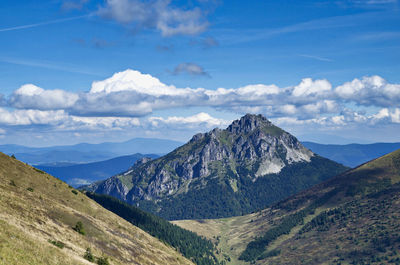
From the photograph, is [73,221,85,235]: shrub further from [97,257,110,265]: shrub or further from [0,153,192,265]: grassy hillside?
[97,257,110,265]: shrub

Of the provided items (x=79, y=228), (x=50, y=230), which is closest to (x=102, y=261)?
(x=50, y=230)

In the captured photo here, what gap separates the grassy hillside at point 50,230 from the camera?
4522 centimetres

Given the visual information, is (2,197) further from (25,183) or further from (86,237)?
(25,183)

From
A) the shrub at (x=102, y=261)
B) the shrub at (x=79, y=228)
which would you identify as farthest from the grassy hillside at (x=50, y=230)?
the shrub at (x=102, y=261)

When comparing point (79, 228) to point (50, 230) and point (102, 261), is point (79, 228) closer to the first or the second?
point (50, 230)

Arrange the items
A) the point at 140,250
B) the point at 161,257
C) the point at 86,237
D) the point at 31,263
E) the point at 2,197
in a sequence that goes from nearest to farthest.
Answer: the point at 31,263 → the point at 2,197 → the point at 86,237 → the point at 140,250 → the point at 161,257

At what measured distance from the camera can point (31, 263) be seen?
39.8 m

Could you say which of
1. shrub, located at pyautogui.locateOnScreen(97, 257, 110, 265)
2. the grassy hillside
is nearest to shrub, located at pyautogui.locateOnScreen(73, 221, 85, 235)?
the grassy hillside

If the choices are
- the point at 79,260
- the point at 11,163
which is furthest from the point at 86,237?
the point at 11,163

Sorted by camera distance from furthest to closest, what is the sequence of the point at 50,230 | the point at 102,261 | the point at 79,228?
the point at 79,228 → the point at 50,230 → the point at 102,261

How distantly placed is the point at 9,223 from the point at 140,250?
44.4m

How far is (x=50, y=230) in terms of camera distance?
63.3 metres

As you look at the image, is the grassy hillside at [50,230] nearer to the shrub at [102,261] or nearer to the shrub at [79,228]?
the shrub at [79,228]

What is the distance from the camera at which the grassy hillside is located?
4522cm
